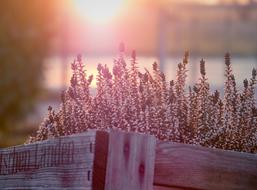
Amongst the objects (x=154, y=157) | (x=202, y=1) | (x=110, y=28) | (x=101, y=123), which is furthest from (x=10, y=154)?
(x=110, y=28)

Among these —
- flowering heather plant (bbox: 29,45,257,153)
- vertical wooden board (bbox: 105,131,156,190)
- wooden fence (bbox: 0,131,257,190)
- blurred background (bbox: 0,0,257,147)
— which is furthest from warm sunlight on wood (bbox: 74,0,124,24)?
vertical wooden board (bbox: 105,131,156,190)

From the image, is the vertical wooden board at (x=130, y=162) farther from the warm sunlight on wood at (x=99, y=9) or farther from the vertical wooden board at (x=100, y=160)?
the warm sunlight on wood at (x=99, y=9)

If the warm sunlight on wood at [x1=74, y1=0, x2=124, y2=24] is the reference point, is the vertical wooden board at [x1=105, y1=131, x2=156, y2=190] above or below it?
below

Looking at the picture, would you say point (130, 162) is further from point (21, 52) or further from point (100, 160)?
point (21, 52)

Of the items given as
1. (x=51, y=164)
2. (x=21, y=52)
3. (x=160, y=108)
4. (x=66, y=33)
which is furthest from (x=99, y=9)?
(x=51, y=164)

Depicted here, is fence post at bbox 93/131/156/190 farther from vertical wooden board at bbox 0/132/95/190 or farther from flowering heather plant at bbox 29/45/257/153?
flowering heather plant at bbox 29/45/257/153

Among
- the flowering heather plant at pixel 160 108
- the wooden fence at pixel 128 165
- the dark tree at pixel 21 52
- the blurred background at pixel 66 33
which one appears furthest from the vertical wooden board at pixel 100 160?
the dark tree at pixel 21 52

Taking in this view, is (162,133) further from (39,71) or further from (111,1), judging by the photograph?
→ (111,1)
